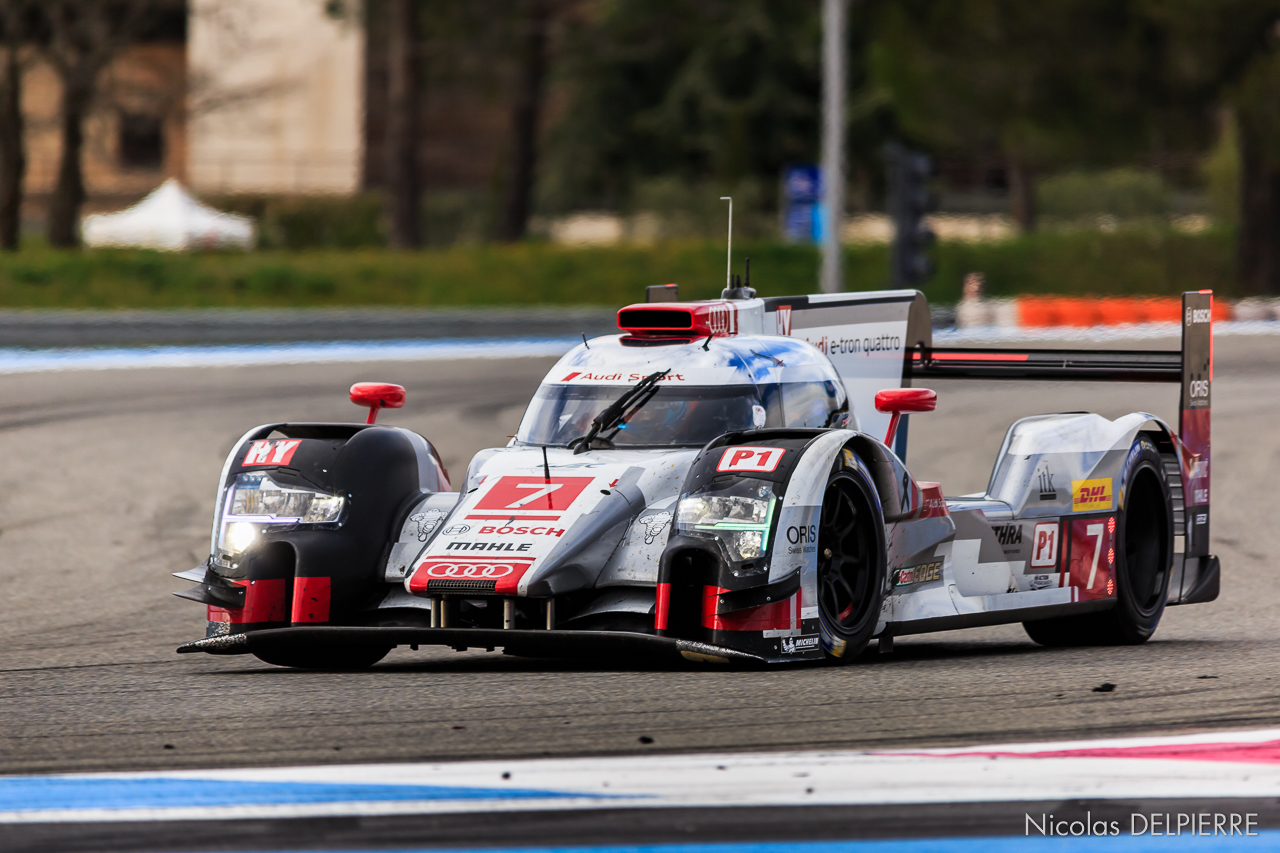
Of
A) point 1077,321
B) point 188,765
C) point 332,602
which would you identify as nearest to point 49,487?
point 332,602

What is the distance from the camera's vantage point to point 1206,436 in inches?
417

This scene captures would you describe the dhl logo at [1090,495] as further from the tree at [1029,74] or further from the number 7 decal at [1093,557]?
the tree at [1029,74]

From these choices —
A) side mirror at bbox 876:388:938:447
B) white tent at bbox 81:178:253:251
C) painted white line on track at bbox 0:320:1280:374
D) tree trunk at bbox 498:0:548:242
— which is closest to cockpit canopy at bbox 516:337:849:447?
side mirror at bbox 876:388:938:447

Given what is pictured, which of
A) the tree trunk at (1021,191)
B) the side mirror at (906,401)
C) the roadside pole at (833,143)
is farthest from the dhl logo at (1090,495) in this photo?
the tree trunk at (1021,191)

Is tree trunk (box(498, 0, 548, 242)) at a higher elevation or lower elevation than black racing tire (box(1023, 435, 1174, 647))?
higher

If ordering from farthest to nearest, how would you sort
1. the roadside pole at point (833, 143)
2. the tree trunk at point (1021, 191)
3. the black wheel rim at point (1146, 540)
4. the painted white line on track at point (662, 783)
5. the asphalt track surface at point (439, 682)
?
the tree trunk at point (1021, 191) → the roadside pole at point (833, 143) → the black wheel rim at point (1146, 540) → the asphalt track surface at point (439, 682) → the painted white line on track at point (662, 783)

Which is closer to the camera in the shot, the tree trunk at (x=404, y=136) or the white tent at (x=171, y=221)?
the tree trunk at (x=404, y=136)

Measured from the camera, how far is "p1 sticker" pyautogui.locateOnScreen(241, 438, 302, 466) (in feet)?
27.2

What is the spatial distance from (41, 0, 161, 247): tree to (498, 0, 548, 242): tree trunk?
10007 millimetres

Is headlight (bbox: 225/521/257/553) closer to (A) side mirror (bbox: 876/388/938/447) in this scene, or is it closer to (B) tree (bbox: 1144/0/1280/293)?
(A) side mirror (bbox: 876/388/938/447)

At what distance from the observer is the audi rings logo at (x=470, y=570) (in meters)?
7.48

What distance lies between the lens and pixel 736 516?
292 inches

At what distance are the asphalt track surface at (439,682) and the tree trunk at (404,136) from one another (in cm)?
2146

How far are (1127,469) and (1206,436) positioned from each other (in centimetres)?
108
